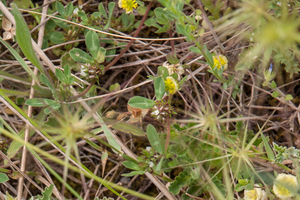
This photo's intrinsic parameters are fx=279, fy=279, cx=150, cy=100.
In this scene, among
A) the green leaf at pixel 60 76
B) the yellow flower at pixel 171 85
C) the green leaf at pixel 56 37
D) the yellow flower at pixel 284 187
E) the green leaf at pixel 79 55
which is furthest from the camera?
the green leaf at pixel 56 37

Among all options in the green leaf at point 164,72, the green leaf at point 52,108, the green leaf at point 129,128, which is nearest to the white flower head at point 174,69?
the green leaf at point 164,72

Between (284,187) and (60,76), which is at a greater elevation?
(60,76)

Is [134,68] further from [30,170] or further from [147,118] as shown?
[30,170]

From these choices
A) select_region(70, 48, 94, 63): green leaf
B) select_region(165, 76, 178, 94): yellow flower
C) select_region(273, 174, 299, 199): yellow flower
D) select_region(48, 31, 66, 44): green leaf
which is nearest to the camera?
select_region(273, 174, 299, 199): yellow flower

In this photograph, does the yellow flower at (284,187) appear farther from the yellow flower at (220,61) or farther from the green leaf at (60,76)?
the green leaf at (60,76)

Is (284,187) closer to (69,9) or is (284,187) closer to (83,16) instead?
(83,16)

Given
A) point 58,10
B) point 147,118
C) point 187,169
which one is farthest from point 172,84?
point 58,10

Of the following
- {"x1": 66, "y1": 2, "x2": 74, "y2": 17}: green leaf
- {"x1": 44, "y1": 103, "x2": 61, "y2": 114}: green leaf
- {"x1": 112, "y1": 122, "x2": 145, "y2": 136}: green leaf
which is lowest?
{"x1": 112, "y1": 122, "x2": 145, "y2": 136}: green leaf

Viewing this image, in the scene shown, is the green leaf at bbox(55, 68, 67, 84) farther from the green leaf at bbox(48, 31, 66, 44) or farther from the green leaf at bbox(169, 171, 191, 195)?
the green leaf at bbox(169, 171, 191, 195)

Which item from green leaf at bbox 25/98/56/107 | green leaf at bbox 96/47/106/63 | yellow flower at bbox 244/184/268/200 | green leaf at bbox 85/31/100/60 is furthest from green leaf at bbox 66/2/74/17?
yellow flower at bbox 244/184/268/200

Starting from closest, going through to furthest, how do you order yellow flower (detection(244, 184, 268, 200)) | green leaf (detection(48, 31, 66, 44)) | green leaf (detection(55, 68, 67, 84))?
1. yellow flower (detection(244, 184, 268, 200))
2. green leaf (detection(55, 68, 67, 84))
3. green leaf (detection(48, 31, 66, 44))

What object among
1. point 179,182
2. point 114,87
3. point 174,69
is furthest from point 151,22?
point 179,182

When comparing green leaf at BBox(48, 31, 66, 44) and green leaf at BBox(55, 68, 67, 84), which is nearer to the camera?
green leaf at BBox(55, 68, 67, 84)
